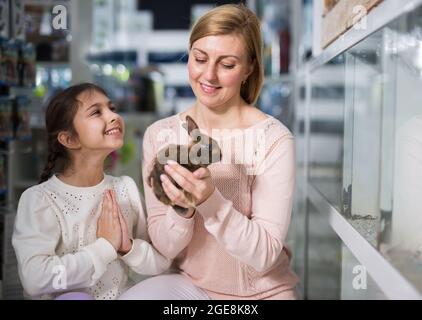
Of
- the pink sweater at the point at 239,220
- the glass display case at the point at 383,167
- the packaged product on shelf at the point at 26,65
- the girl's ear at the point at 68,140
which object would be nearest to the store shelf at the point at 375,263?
the glass display case at the point at 383,167

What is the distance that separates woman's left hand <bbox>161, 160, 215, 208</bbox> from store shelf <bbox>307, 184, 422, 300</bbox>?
0.30 m

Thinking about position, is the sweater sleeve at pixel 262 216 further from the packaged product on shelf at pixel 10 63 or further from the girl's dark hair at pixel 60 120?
the packaged product on shelf at pixel 10 63

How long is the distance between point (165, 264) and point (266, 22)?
128 inches

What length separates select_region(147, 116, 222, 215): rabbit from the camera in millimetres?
1010

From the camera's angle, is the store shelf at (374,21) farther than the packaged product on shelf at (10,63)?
No

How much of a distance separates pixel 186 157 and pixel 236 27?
0.24 meters

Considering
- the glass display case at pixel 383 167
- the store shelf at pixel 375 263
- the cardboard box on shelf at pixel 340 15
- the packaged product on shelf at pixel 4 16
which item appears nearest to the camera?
the store shelf at pixel 375 263

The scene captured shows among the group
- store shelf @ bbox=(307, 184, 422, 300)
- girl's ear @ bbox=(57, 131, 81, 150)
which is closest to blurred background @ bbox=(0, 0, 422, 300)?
store shelf @ bbox=(307, 184, 422, 300)

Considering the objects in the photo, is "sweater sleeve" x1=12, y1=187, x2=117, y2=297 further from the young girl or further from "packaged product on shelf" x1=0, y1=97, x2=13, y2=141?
"packaged product on shelf" x1=0, y1=97, x2=13, y2=141

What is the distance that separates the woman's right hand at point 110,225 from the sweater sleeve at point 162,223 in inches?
2.4

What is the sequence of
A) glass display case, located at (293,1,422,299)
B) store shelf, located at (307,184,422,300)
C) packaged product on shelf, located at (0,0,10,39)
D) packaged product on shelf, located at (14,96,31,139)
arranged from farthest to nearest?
packaged product on shelf, located at (14,96,31,139), packaged product on shelf, located at (0,0,10,39), glass display case, located at (293,1,422,299), store shelf, located at (307,184,422,300)

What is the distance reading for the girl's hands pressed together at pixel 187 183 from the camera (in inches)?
38.2

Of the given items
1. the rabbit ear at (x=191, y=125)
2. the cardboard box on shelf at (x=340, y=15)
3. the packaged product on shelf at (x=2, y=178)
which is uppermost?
the cardboard box on shelf at (x=340, y=15)

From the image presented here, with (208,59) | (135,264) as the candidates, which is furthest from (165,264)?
(208,59)
